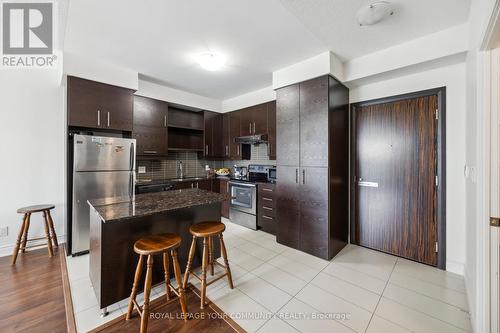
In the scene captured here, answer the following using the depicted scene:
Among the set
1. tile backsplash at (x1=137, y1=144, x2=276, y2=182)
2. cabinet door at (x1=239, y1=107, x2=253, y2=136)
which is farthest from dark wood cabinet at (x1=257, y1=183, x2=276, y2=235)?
cabinet door at (x1=239, y1=107, x2=253, y2=136)

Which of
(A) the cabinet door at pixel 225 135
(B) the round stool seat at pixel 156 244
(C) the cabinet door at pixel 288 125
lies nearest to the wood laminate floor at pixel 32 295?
(B) the round stool seat at pixel 156 244

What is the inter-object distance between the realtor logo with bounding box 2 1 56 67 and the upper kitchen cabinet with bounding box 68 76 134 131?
1.66 feet

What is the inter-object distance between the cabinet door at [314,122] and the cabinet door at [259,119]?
3.68 ft

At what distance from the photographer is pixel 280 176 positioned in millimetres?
3158

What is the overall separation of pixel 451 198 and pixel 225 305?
109 inches

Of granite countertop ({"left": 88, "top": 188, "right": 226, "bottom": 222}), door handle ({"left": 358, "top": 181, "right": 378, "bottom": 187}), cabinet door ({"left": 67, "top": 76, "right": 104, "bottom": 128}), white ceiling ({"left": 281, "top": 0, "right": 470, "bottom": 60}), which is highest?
white ceiling ({"left": 281, "top": 0, "right": 470, "bottom": 60})

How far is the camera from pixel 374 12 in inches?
72.7

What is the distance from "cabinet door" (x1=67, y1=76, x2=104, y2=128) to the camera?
2719mm

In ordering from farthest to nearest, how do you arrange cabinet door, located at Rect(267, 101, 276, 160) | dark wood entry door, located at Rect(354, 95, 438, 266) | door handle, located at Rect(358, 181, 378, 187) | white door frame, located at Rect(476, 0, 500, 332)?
cabinet door, located at Rect(267, 101, 276, 160) → door handle, located at Rect(358, 181, 378, 187) → dark wood entry door, located at Rect(354, 95, 438, 266) → white door frame, located at Rect(476, 0, 500, 332)

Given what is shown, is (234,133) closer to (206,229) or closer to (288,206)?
(288,206)

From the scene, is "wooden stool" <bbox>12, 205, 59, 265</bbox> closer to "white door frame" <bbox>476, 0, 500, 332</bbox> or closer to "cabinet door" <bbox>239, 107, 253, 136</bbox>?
"cabinet door" <bbox>239, 107, 253, 136</bbox>

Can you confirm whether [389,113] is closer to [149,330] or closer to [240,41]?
[240,41]

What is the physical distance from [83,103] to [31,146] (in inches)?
41.9

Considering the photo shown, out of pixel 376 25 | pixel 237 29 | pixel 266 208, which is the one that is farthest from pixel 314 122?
pixel 266 208
